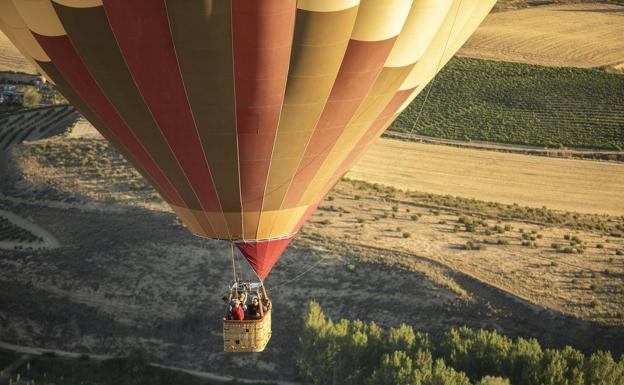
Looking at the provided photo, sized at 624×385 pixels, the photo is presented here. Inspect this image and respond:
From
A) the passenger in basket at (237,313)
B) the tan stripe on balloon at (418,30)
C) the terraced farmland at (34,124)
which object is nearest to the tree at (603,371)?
the passenger in basket at (237,313)

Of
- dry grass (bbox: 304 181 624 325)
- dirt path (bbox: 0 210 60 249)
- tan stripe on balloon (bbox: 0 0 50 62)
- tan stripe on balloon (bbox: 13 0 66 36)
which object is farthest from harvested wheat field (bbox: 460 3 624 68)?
tan stripe on balloon (bbox: 13 0 66 36)

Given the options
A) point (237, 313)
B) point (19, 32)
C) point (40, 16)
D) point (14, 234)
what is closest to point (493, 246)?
point (14, 234)

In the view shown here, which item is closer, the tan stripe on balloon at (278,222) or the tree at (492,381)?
the tan stripe on balloon at (278,222)

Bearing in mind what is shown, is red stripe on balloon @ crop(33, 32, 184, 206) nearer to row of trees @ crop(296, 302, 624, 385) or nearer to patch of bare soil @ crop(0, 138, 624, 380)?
row of trees @ crop(296, 302, 624, 385)

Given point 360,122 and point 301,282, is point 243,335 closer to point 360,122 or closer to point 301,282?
point 360,122

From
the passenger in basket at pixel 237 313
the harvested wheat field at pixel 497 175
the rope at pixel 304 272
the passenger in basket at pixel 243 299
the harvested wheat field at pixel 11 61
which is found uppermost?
the harvested wheat field at pixel 11 61

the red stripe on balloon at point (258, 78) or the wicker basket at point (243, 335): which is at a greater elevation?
the red stripe on balloon at point (258, 78)

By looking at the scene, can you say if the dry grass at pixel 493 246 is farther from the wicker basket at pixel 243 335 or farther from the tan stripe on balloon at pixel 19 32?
the tan stripe on balloon at pixel 19 32
